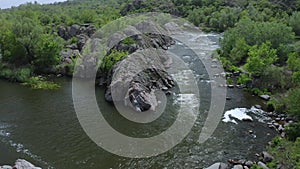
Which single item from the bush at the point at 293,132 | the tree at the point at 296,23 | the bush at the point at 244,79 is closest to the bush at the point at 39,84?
the bush at the point at 244,79

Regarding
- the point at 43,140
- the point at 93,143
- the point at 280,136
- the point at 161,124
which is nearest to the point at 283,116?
the point at 280,136

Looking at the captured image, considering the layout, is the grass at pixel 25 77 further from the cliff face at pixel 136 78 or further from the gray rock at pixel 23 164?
the gray rock at pixel 23 164

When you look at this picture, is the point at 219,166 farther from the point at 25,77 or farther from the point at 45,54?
the point at 45,54

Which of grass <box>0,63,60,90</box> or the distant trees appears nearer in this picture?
grass <box>0,63,60,90</box>

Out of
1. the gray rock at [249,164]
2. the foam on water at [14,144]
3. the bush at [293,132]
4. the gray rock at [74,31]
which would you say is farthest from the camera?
the gray rock at [74,31]

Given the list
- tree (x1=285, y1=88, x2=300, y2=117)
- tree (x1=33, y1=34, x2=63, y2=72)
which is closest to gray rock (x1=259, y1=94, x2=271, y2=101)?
tree (x1=285, y1=88, x2=300, y2=117)

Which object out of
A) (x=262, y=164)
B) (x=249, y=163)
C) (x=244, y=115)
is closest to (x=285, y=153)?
(x=262, y=164)

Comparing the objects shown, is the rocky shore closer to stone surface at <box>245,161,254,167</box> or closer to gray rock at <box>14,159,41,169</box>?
gray rock at <box>14,159,41,169</box>

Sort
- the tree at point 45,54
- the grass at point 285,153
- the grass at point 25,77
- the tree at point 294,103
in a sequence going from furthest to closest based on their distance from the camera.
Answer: the tree at point 45,54 → the grass at point 25,77 → the tree at point 294,103 → the grass at point 285,153

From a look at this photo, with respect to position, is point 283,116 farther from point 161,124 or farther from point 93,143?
point 93,143
